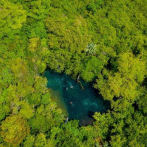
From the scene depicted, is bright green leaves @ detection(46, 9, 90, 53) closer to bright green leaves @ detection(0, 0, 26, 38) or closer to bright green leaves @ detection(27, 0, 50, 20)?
bright green leaves @ detection(27, 0, 50, 20)

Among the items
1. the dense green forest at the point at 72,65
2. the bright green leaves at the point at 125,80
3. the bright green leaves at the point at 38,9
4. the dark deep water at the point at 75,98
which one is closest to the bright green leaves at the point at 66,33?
the dense green forest at the point at 72,65

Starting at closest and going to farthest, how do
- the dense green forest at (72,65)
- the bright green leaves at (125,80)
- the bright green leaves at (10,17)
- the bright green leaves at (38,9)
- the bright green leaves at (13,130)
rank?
the bright green leaves at (13,130) < the dense green forest at (72,65) < the bright green leaves at (125,80) < the bright green leaves at (10,17) < the bright green leaves at (38,9)

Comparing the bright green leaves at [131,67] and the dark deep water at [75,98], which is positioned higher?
the bright green leaves at [131,67]

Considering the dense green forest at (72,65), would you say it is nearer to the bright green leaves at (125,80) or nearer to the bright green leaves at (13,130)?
the bright green leaves at (125,80)

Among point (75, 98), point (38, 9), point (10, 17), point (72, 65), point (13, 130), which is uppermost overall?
point (38, 9)

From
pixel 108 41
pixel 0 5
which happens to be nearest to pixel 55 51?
pixel 108 41

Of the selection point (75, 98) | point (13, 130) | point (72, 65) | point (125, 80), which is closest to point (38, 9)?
point (72, 65)

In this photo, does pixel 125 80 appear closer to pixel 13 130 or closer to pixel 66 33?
pixel 66 33
